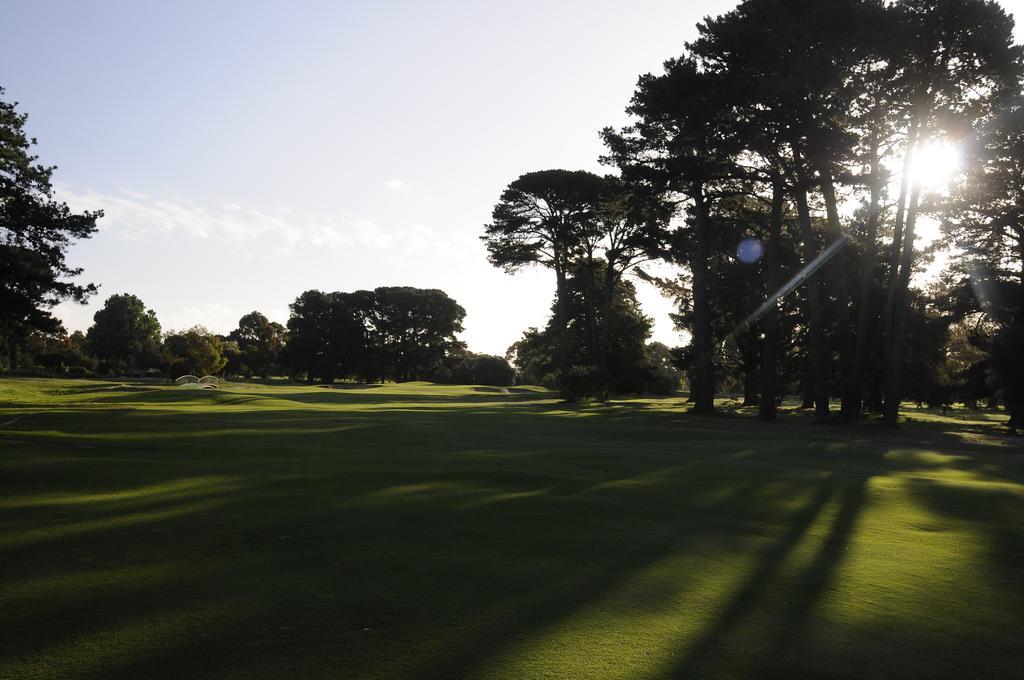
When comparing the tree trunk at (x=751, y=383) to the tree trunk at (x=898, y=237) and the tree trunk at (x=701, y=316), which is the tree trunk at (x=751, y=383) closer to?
the tree trunk at (x=701, y=316)

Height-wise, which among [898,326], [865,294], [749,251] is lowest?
[898,326]

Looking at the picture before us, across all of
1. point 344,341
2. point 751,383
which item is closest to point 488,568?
point 751,383

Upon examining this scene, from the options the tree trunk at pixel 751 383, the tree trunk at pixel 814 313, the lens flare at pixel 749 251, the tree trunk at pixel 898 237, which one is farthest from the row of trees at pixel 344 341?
the tree trunk at pixel 898 237

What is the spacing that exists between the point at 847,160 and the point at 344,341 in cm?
8284

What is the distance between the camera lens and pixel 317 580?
6355mm

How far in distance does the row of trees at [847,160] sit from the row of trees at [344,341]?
51.7 m

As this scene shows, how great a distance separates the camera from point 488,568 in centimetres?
695

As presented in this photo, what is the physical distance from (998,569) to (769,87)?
27.9 metres

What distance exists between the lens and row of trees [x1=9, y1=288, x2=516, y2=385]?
336 ft

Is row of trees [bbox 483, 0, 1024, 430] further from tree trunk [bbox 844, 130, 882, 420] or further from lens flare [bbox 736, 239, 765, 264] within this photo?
lens flare [bbox 736, 239, 765, 264]

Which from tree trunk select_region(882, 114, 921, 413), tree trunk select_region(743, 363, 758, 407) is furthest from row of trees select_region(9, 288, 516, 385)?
tree trunk select_region(882, 114, 921, 413)

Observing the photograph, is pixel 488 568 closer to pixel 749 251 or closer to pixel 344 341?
pixel 749 251

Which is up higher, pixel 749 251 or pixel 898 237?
pixel 749 251

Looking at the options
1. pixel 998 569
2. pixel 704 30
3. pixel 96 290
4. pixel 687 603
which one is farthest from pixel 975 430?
pixel 96 290
